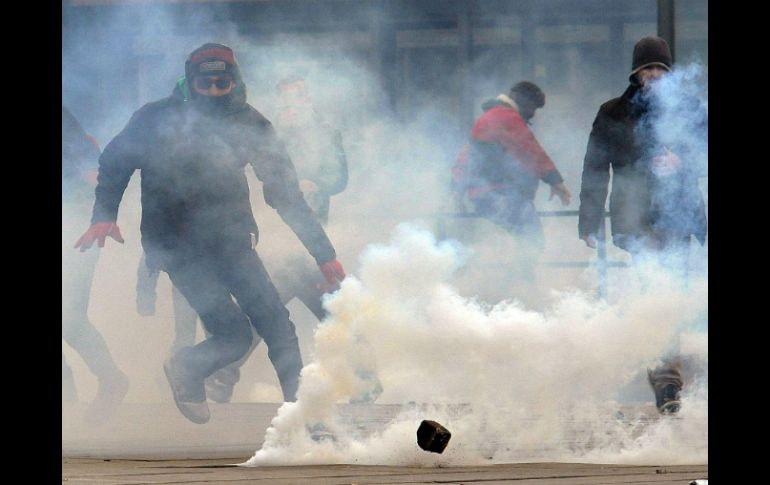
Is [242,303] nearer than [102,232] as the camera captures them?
No

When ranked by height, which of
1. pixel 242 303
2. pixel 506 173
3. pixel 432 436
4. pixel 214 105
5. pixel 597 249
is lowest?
pixel 432 436

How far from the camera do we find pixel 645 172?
895 cm

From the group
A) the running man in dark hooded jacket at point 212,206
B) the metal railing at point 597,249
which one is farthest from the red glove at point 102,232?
the metal railing at point 597,249

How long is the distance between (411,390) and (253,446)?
3.14 ft

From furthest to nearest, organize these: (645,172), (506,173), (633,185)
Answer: (506,173), (633,185), (645,172)

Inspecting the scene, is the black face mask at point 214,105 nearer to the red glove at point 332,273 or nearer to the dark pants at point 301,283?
the red glove at point 332,273

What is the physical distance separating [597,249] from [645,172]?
0.72 m

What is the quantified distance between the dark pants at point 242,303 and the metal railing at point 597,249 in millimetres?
1286

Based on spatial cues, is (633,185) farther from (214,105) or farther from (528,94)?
(214,105)

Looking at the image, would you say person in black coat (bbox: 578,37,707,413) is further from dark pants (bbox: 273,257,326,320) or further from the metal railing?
dark pants (bbox: 273,257,326,320)

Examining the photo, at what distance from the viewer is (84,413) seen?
897 centimetres

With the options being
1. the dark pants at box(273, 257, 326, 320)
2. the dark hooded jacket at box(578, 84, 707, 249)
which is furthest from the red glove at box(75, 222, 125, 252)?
the dark hooded jacket at box(578, 84, 707, 249)

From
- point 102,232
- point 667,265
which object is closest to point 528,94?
point 667,265

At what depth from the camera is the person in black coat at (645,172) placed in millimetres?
8664
